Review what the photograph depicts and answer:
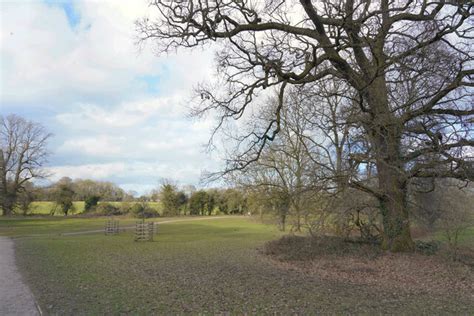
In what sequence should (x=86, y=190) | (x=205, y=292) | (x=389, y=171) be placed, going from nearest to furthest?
(x=205, y=292)
(x=389, y=171)
(x=86, y=190)

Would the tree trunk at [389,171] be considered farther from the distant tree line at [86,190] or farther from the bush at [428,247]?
the distant tree line at [86,190]

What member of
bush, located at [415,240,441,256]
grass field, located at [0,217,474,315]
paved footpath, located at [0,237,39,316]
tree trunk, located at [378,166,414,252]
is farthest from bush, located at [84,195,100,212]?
tree trunk, located at [378,166,414,252]

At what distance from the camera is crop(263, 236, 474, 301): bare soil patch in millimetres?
9977

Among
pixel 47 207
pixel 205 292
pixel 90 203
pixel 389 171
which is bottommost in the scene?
pixel 205 292

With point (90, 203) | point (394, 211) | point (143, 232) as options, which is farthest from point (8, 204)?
point (394, 211)

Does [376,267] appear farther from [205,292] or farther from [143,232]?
[143,232]

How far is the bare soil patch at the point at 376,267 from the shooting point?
32.7 ft

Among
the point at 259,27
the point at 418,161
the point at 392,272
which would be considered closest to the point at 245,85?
the point at 259,27

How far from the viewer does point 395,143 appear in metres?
13.1

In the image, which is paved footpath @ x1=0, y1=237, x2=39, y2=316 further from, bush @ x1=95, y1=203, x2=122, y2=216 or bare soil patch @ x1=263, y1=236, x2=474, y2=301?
bush @ x1=95, y1=203, x2=122, y2=216

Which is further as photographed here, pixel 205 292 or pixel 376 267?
pixel 376 267

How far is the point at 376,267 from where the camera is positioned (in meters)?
12.3

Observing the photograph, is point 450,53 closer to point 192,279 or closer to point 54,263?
point 192,279

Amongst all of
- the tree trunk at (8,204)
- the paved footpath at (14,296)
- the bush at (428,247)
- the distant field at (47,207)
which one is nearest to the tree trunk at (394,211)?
the bush at (428,247)
